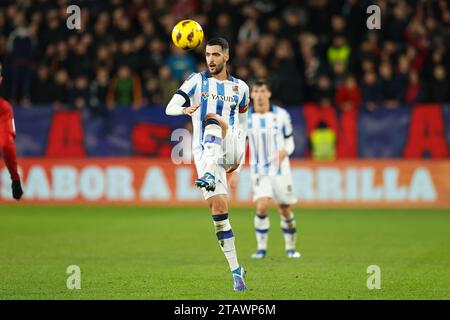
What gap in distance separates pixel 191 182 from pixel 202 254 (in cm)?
766

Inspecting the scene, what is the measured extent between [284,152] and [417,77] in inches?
331

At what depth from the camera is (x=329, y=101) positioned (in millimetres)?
21031

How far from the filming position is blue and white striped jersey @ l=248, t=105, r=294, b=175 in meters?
13.6

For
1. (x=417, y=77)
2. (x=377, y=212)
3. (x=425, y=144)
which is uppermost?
(x=417, y=77)

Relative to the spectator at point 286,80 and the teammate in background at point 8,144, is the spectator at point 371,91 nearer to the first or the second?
the spectator at point 286,80

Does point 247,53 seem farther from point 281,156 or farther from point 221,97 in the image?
point 221,97

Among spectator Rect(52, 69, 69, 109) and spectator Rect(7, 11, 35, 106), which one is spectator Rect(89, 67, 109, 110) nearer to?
spectator Rect(52, 69, 69, 109)

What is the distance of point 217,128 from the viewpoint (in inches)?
393

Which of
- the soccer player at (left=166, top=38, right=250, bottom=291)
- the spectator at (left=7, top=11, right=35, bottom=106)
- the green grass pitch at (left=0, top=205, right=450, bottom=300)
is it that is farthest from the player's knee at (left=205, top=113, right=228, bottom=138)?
the spectator at (left=7, top=11, right=35, bottom=106)

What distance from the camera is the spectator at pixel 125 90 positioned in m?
21.8

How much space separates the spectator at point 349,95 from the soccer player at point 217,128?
10.8 metres
